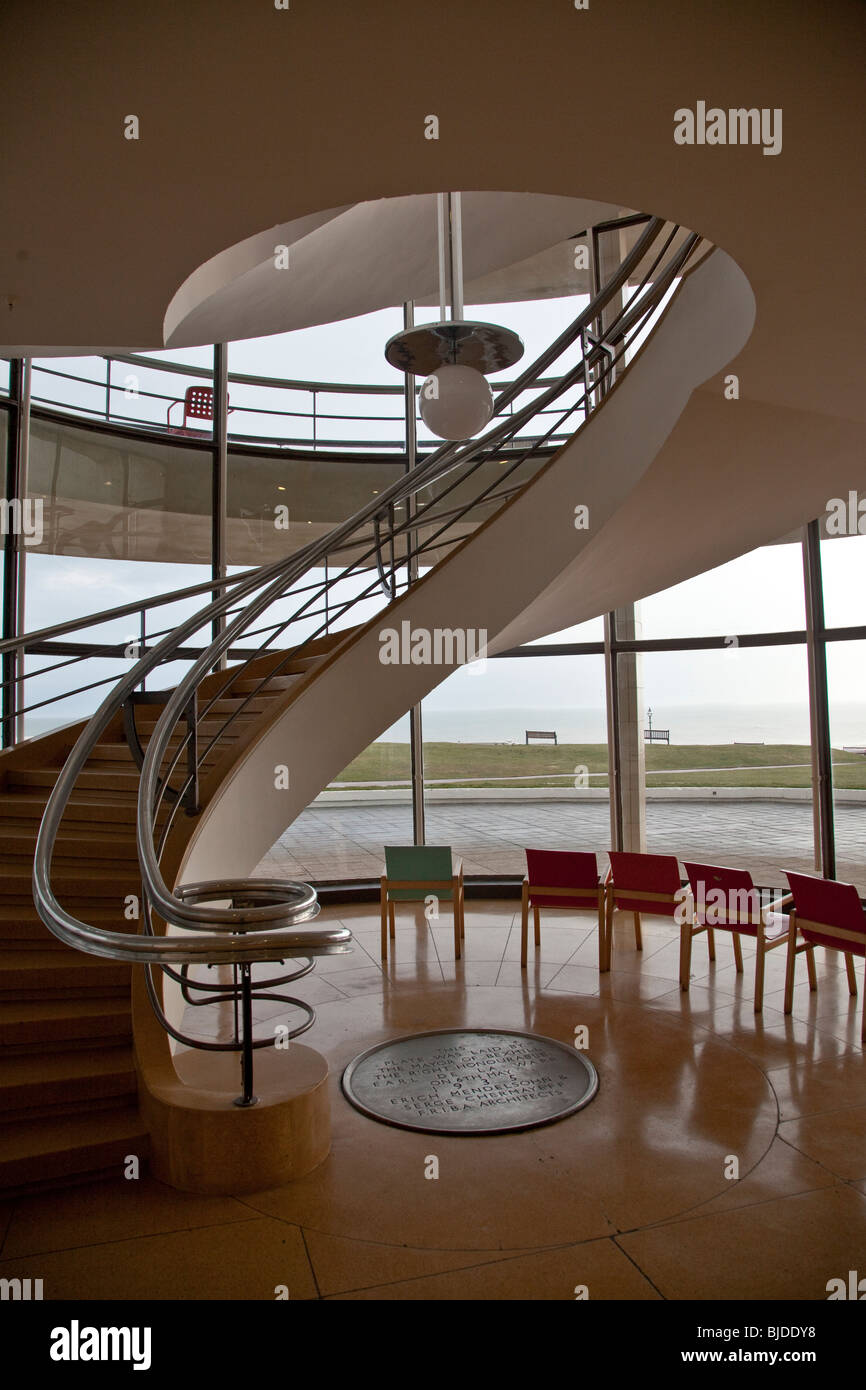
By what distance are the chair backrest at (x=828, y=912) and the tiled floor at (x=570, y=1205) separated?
485mm

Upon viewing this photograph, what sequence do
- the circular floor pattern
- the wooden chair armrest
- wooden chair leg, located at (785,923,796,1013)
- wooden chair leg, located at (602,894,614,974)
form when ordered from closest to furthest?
1. the circular floor pattern
2. wooden chair leg, located at (785,923,796,1013)
3. the wooden chair armrest
4. wooden chair leg, located at (602,894,614,974)

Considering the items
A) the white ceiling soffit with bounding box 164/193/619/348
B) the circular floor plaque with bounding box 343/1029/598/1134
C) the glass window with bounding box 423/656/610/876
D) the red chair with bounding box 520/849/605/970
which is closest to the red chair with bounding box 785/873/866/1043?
the red chair with bounding box 520/849/605/970

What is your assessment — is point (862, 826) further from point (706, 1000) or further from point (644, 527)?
point (644, 527)

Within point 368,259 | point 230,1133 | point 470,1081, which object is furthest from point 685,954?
point 368,259

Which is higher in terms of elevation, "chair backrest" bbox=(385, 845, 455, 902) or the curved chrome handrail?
the curved chrome handrail

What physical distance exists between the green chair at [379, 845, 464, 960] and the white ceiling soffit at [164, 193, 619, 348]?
3.85 metres

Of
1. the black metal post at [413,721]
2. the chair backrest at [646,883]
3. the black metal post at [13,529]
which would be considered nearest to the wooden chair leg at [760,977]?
the chair backrest at [646,883]

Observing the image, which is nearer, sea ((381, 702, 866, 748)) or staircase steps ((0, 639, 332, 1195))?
staircase steps ((0, 639, 332, 1195))

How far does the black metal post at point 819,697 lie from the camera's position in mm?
7820

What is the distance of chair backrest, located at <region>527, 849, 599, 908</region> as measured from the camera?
6.36 m

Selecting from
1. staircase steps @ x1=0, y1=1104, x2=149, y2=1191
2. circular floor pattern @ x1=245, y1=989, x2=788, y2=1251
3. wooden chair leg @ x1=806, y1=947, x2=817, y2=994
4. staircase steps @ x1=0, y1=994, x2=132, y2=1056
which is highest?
staircase steps @ x1=0, y1=994, x2=132, y2=1056

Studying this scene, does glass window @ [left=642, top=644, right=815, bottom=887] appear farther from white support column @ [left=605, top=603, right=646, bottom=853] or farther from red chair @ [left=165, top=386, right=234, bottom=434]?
red chair @ [left=165, top=386, right=234, bottom=434]

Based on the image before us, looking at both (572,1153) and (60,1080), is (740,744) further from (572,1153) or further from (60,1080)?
(60,1080)

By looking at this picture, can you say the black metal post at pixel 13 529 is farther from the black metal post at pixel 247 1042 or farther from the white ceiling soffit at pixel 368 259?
the black metal post at pixel 247 1042
